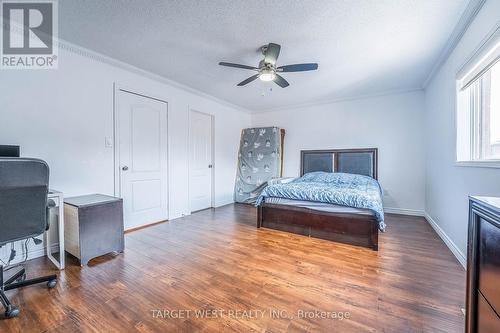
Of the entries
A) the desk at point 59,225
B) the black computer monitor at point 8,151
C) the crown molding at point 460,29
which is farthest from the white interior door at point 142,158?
the crown molding at point 460,29

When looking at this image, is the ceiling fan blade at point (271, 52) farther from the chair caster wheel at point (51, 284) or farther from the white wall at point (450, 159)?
the chair caster wheel at point (51, 284)

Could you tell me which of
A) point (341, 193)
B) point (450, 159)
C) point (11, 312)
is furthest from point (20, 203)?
point (450, 159)

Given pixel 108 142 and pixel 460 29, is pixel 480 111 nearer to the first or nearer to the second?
pixel 460 29

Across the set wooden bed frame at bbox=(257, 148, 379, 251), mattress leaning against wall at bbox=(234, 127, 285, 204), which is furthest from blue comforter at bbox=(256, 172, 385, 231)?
mattress leaning against wall at bbox=(234, 127, 285, 204)

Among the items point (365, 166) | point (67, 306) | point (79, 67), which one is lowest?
point (67, 306)

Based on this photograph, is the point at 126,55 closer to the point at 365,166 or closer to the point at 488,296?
the point at 488,296

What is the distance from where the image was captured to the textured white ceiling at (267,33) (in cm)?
183

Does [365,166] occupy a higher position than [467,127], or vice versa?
[467,127]

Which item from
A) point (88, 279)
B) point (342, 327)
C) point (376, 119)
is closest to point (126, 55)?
point (88, 279)

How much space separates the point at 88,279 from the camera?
1870mm

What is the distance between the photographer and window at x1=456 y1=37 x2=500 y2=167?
70.5 inches

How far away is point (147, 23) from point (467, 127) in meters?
3.48

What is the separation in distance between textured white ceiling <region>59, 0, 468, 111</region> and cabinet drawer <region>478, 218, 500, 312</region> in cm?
189

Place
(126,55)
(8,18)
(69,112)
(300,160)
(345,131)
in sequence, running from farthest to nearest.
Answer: (300,160), (345,131), (126,55), (69,112), (8,18)
